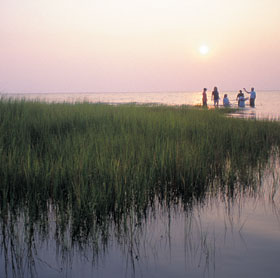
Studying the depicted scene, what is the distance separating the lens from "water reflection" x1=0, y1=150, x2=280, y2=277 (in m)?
2.59

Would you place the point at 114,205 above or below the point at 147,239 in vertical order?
above

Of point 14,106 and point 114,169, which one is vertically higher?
point 14,106

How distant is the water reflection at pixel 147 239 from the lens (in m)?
2.59

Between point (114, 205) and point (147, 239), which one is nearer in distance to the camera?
point (147, 239)

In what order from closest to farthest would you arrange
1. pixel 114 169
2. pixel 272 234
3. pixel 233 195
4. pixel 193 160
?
pixel 272 234 < pixel 114 169 < pixel 233 195 < pixel 193 160

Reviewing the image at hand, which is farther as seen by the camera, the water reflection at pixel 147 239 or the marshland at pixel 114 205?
the marshland at pixel 114 205

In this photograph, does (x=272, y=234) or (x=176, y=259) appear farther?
(x=272, y=234)

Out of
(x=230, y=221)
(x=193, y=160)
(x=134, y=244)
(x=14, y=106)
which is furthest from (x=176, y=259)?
(x=14, y=106)

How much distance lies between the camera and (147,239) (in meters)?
3.05

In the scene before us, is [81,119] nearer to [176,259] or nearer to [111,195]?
[111,195]

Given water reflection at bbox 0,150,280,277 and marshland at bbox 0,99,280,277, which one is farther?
marshland at bbox 0,99,280,277

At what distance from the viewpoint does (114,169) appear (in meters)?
3.85

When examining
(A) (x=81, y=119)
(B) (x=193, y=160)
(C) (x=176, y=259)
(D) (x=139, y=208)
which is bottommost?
(C) (x=176, y=259)

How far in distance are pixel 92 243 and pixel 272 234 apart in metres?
1.91
